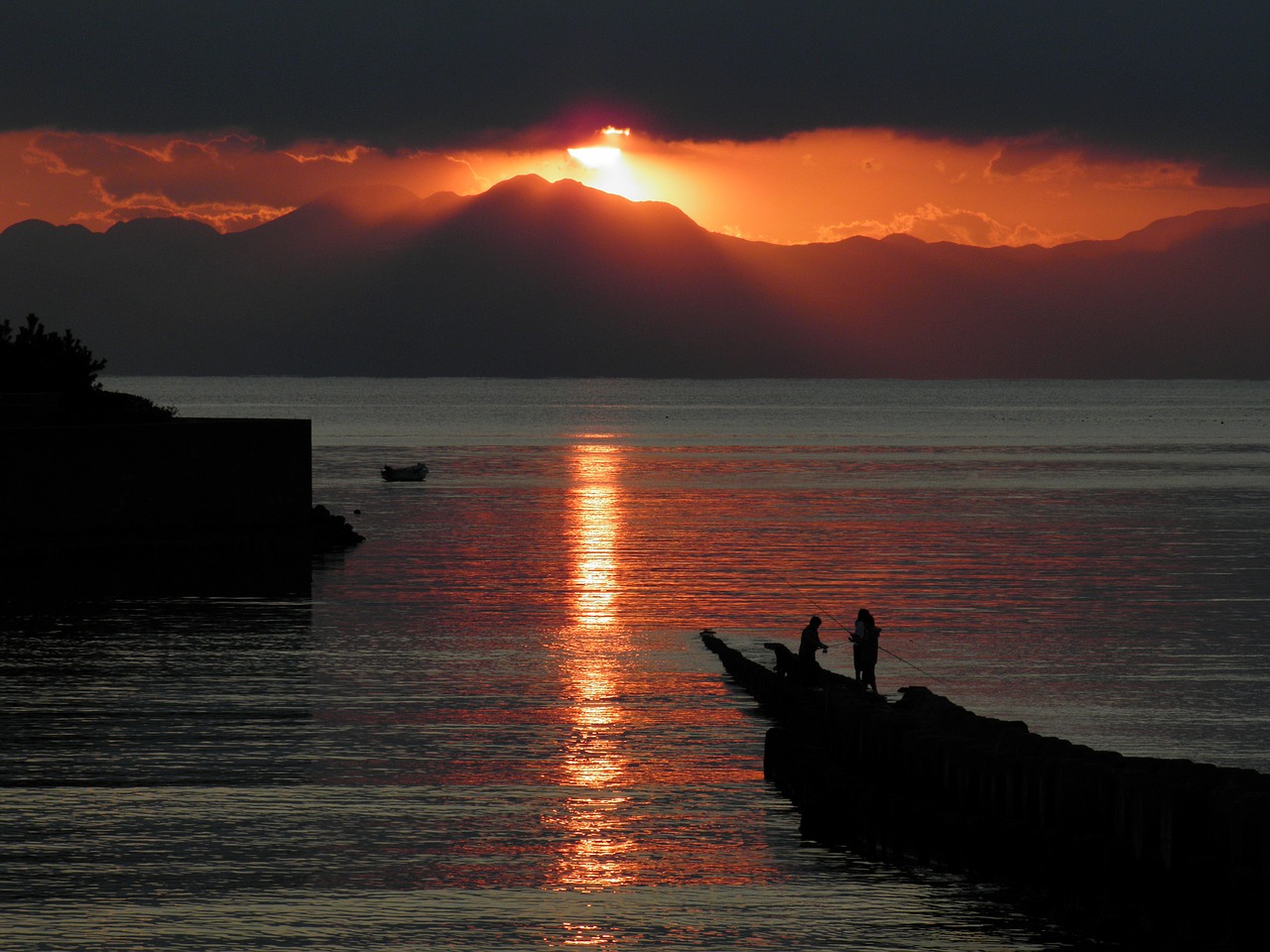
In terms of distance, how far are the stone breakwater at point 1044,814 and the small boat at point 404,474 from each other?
8648 cm

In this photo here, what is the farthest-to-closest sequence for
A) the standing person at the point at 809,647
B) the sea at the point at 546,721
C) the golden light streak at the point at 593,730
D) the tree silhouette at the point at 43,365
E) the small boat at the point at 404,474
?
the small boat at the point at 404,474
the tree silhouette at the point at 43,365
the standing person at the point at 809,647
the golden light streak at the point at 593,730
the sea at the point at 546,721

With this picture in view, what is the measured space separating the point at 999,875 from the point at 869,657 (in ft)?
39.1

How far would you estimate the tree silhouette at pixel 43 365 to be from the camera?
73000mm

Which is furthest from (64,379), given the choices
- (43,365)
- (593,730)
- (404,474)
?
(593,730)

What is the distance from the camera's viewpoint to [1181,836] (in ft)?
58.9

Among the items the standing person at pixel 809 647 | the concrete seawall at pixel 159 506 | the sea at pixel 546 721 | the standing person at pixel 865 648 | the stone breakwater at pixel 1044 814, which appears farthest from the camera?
the concrete seawall at pixel 159 506

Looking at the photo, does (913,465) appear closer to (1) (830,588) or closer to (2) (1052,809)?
(1) (830,588)

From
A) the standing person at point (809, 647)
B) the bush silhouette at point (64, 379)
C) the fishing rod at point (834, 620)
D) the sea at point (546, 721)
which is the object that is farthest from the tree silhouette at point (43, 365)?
the standing person at point (809, 647)

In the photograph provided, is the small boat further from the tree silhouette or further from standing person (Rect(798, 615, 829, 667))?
standing person (Rect(798, 615, 829, 667))

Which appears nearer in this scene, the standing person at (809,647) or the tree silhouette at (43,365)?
the standing person at (809,647)

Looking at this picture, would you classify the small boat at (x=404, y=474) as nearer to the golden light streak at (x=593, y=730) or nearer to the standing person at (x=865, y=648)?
the golden light streak at (x=593, y=730)

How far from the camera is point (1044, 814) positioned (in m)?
20.4

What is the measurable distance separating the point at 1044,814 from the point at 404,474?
9465 centimetres

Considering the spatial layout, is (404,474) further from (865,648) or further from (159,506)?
(865,648)
